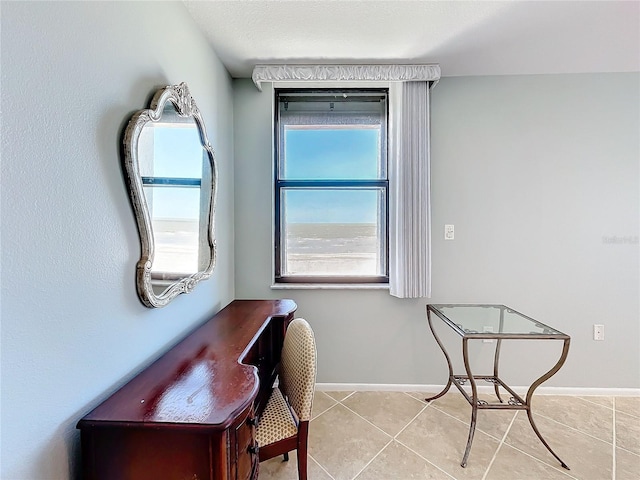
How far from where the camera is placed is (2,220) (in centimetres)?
63

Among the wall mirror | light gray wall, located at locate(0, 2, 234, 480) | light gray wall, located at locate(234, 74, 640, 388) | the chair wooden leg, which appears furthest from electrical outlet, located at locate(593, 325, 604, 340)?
light gray wall, located at locate(0, 2, 234, 480)

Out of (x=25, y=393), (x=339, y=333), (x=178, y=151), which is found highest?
(x=178, y=151)

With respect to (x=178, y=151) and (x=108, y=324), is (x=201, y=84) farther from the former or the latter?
(x=108, y=324)

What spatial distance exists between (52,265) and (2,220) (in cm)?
16

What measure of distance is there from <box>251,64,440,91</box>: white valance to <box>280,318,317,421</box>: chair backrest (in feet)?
5.55

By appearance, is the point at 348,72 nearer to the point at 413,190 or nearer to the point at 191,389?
the point at 413,190

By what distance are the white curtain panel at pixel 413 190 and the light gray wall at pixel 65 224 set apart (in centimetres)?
160

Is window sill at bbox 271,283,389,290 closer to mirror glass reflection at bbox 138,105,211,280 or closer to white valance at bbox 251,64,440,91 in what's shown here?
mirror glass reflection at bbox 138,105,211,280

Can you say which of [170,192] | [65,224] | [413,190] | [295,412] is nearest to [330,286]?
[413,190]

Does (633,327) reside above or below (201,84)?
below

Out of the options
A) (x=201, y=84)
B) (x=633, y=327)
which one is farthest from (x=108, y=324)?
(x=633, y=327)

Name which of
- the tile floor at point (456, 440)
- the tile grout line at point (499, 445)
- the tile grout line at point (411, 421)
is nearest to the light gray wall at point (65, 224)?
the tile floor at point (456, 440)

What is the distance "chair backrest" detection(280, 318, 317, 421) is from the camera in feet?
4.05

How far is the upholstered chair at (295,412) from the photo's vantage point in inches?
A: 48.4
